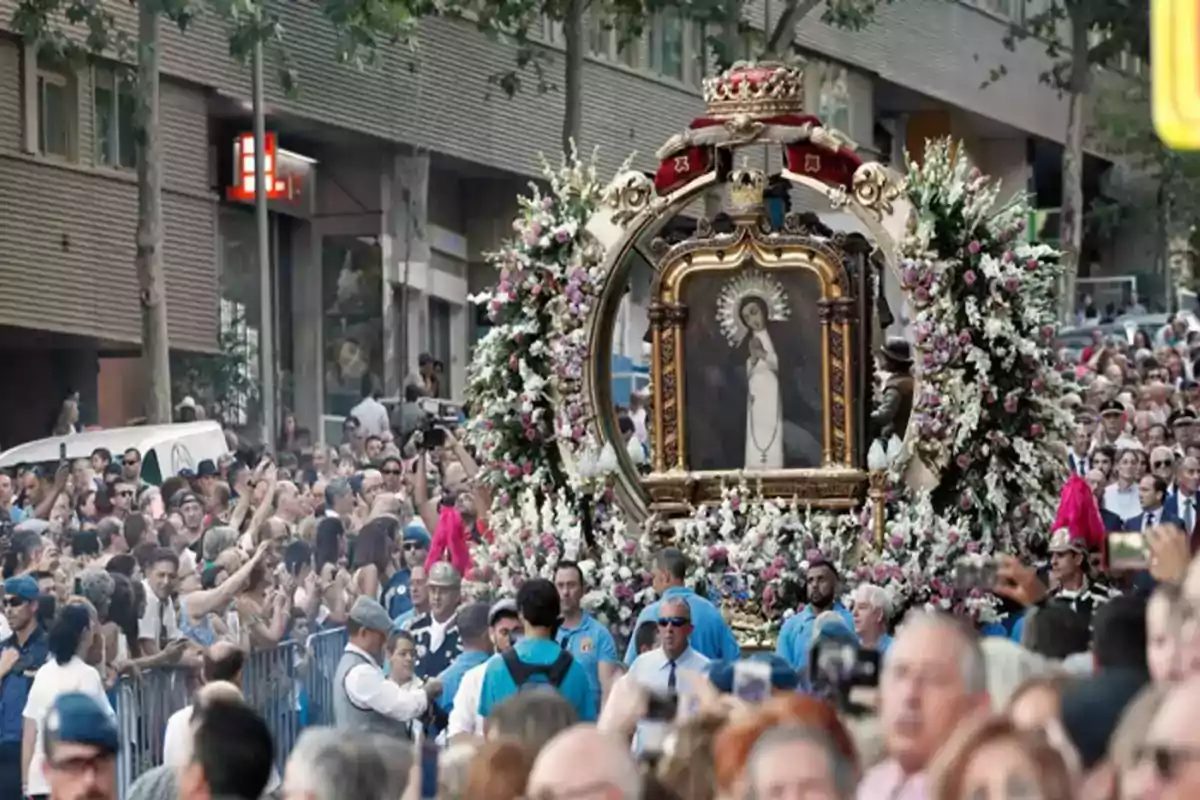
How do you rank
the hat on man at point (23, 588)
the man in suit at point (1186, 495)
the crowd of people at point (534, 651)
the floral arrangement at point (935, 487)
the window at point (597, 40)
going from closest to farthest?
the crowd of people at point (534, 651)
the hat on man at point (23, 588)
the floral arrangement at point (935, 487)
the man in suit at point (1186, 495)
the window at point (597, 40)

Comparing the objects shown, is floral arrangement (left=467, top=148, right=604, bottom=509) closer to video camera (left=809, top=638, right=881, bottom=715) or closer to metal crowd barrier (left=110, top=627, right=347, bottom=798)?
metal crowd barrier (left=110, top=627, right=347, bottom=798)

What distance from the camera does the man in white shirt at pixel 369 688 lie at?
15328mm

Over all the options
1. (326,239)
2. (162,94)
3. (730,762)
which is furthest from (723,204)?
(730,762)

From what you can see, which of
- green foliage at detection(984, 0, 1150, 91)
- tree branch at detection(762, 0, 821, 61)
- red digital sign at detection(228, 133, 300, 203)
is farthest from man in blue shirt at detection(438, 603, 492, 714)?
green foliage at detection(984, 0, 1150, 91)

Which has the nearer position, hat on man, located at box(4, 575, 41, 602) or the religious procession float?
hat on man, located at box(4, 575, 41, 602)

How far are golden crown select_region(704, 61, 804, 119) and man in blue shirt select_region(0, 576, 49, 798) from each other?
636 cm

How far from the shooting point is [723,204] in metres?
35.4

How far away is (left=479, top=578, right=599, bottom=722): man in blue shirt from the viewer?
576 inches

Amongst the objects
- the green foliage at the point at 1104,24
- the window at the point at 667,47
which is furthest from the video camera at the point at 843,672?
the window at the point at 667,47

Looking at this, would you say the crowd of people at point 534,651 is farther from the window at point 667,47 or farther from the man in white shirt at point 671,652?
the window at point 667,47

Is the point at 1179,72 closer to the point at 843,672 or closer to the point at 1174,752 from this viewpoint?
the point at 1174,752

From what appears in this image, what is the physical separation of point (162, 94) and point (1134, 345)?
474 inches

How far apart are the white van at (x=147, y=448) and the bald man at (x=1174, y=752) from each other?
20.7m

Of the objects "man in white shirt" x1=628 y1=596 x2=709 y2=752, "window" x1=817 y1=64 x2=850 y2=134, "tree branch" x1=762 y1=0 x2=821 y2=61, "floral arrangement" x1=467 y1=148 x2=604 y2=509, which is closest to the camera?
"man in white shirt" x1=628 y1=596 x2=709 y2=752
